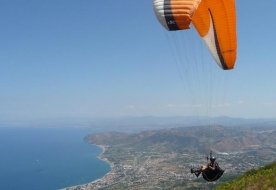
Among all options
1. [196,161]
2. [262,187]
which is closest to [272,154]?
[196,161]

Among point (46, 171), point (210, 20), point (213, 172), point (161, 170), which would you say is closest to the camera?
point (210, 20)

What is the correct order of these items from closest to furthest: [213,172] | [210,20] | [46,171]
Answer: [210,20], [213,172], [46,171]

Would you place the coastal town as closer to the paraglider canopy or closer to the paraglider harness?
the paraglider harness

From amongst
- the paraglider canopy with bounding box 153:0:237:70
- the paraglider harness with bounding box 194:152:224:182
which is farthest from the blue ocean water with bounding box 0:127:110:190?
the paraglider canopy with bounding box 153:0:237:70

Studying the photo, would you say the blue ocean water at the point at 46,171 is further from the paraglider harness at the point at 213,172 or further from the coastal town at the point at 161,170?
the paraglider harness at the point at 213,172

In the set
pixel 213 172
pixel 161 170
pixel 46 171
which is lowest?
pixel 46 171

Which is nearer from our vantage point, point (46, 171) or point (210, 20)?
point (210, 20)

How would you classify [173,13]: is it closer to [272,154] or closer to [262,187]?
[262,187]

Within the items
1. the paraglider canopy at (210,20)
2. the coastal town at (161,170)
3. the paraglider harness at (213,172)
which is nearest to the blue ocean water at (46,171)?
the coastal town at (161,170)

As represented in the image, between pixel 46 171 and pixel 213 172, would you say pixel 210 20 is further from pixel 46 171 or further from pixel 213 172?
pixel 46 171

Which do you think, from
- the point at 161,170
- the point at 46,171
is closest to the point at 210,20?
the point at 161,170

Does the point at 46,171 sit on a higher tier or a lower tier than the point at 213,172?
lower
